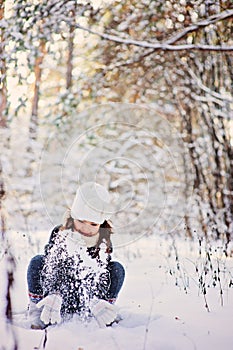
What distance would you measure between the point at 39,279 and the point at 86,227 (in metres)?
0.35

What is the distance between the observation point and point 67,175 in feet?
25.8

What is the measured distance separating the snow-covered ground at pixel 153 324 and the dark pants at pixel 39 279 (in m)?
0.16

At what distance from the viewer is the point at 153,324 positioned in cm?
216

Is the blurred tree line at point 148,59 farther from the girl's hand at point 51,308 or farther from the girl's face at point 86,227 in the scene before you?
the girl's hand at point 51,308

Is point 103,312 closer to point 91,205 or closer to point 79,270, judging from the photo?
point 79,270

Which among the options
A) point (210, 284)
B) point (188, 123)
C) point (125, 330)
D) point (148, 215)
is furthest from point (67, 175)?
point (125, 330)

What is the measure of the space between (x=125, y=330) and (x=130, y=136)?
17.4ft

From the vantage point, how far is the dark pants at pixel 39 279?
2193 millimetres

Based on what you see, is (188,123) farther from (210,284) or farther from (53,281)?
(53,281)

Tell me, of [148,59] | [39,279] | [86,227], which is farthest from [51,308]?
[148,59]

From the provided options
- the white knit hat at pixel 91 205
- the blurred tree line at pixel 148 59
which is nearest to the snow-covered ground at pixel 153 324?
the white knit hat at pixel 91 205

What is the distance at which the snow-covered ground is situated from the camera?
196 centimetres

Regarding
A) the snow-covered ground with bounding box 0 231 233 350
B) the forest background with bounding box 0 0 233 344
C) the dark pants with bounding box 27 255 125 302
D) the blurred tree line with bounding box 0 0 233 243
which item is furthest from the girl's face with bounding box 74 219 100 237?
the blurred tree line with bounding box 0 0 233 243

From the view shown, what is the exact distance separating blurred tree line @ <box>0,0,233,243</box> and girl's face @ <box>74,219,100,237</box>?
1488 millimetres
